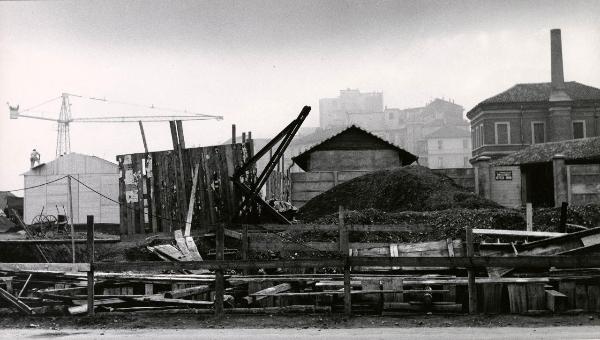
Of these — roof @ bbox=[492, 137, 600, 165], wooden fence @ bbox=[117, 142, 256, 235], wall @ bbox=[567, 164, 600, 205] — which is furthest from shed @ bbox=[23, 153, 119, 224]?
wall @ bbox=[567, 164, 600, 205]

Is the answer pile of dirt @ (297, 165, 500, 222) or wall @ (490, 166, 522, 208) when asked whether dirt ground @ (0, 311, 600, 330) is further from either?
wall @ (490, 166, 522, 208)

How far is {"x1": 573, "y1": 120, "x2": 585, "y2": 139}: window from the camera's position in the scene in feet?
190

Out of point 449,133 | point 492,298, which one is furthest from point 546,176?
point 449,133

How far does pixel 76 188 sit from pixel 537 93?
4347 cm

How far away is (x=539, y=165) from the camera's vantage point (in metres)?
35.0

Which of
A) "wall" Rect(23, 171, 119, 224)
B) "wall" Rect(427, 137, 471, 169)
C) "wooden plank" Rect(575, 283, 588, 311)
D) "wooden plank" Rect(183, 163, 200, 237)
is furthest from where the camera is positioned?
"wall" Rect(427, 137, 471, 169)

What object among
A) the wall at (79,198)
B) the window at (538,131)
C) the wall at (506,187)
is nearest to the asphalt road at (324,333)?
the wall at (506,187)

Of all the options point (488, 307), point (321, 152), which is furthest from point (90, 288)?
point (321, 152)

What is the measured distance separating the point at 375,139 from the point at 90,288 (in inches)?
1051

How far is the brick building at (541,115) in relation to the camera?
58.0 metres

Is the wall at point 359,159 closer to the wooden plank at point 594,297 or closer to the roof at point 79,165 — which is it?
the roof at point 79,165

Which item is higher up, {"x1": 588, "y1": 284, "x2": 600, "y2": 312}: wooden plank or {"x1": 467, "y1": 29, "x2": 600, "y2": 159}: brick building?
→ {"x1": 467, "y1": 29, "x2": 600, "y2": 159}: brick building

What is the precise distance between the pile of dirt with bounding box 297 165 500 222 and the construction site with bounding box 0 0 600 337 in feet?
0.28

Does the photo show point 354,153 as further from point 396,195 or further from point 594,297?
point 594,297
